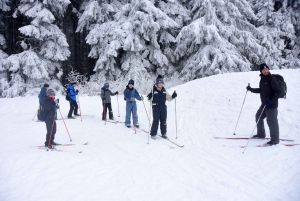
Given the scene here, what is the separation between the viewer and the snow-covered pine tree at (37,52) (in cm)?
1441

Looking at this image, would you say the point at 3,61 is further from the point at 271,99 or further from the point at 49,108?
the point at 271,99

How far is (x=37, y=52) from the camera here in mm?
15742

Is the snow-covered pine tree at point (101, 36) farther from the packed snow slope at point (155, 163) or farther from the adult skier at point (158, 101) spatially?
the adult skier at point (158, 101)

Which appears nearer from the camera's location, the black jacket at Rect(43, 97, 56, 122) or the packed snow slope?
the packed snow slope

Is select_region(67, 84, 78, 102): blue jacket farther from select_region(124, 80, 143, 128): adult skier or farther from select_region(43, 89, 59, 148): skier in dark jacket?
select_region(43, 89, 59, 148): skier in dark jacket

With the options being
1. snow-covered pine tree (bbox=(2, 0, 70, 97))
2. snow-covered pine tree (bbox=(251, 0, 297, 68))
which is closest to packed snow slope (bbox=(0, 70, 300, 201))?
snow-covered pine tree (bbox=(2, 0, 70, 97))

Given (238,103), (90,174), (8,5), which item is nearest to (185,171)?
(90,174)

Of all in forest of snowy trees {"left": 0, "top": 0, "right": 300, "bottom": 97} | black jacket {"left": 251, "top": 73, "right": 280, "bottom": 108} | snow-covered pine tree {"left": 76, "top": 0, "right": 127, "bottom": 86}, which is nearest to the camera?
black jacket {"left": 251, "top": 73, "right": 280, "bottom": 108}

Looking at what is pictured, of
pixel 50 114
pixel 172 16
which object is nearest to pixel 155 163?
pixel 50 114

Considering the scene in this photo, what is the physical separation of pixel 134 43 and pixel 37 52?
709 centimetres

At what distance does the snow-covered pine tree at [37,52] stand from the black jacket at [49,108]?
9.88 meters

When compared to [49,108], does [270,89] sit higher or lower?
higher

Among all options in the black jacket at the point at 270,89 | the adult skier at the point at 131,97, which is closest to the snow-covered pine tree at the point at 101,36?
the adult skier at the point at 131,97

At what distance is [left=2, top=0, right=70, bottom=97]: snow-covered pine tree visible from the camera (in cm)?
1441
